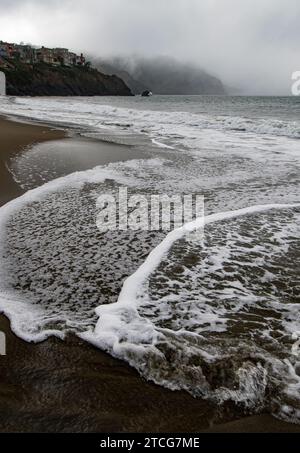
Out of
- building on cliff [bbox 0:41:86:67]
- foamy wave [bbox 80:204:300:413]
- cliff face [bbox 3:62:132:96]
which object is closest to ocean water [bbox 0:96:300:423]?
foamy wave [bbox 80:204:300:413]

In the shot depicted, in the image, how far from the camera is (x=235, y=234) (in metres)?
4.75

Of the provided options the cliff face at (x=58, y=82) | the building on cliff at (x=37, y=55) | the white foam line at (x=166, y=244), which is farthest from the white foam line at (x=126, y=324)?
the building on cliff at (x=37, y=55)

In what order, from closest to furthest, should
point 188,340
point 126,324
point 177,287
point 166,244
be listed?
point 188,340 → point 126,324 → point 177,287 → point 166,244

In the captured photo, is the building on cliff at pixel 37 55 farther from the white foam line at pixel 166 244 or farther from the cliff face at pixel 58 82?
the white foam line at pixel 166 244

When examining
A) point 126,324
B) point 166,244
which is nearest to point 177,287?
point 126,324

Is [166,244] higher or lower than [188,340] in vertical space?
higher

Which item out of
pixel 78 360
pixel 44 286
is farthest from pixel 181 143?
pixel 78 360

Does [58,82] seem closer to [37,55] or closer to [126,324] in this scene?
[37,55]

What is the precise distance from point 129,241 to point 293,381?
8.56 feet

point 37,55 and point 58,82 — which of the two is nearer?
point 58,82

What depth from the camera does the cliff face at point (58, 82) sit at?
11201 centimetres

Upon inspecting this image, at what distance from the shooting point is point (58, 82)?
128 metres

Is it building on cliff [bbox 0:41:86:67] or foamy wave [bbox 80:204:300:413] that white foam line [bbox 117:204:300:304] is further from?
building on cliff [bbox 0:41:86:67]
